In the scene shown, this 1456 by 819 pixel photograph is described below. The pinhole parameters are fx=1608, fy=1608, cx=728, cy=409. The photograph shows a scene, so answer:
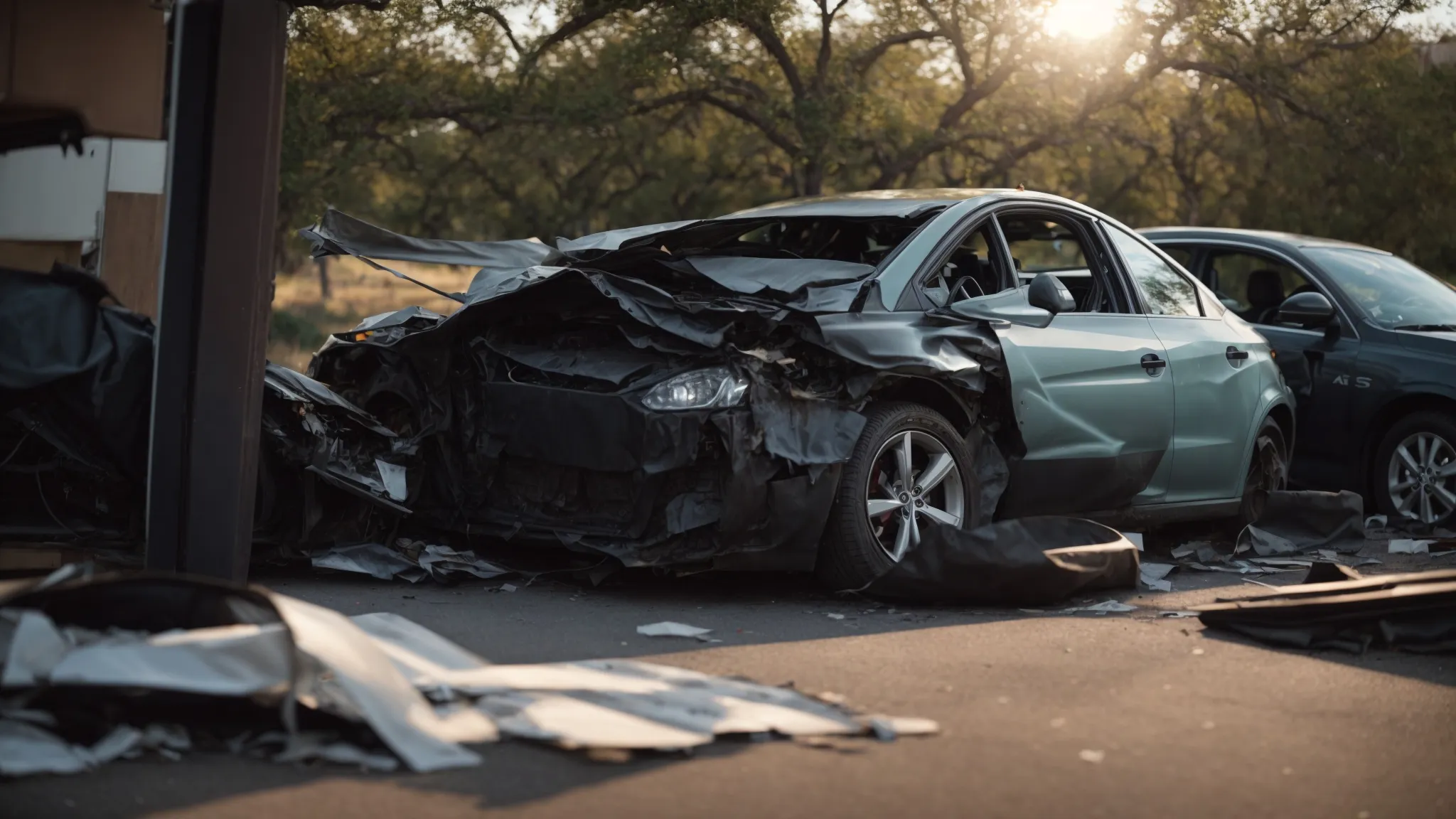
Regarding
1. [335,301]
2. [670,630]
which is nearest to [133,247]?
[670,630]

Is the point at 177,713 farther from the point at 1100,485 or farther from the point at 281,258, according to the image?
the point at 281,258

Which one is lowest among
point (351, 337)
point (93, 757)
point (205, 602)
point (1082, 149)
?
point (93, 757)

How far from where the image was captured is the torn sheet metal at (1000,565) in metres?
6.61

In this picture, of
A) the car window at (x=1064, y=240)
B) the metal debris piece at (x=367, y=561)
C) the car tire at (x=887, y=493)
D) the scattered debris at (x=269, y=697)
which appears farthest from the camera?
the car window at (x=1064, y=240)

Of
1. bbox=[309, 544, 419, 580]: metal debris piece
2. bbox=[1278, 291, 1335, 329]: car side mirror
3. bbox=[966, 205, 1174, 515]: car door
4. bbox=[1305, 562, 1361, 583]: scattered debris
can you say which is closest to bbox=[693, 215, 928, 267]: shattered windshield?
bbox=[966, 205, 1174, 515]: car door

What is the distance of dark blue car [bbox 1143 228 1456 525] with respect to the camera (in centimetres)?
999

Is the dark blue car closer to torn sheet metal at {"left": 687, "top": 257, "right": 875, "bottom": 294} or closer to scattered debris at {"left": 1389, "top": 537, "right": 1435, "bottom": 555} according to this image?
scattered debris at {"left": 1389, "top": 537, "right": 1435, "bottom": 555}

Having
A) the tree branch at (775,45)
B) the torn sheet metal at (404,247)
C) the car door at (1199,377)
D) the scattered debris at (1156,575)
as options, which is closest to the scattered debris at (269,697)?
the scattered debris at (1156,575)

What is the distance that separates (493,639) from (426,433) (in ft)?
5.66

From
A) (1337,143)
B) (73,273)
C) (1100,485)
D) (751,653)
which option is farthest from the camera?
(1337,143)

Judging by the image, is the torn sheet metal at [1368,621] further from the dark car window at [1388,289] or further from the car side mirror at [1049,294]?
the dark car window at [1388,289]

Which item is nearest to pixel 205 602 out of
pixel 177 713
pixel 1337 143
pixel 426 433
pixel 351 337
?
pixel 177 713

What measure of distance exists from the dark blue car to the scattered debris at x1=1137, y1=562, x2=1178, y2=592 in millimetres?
2567

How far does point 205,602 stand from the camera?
4.46 meters
